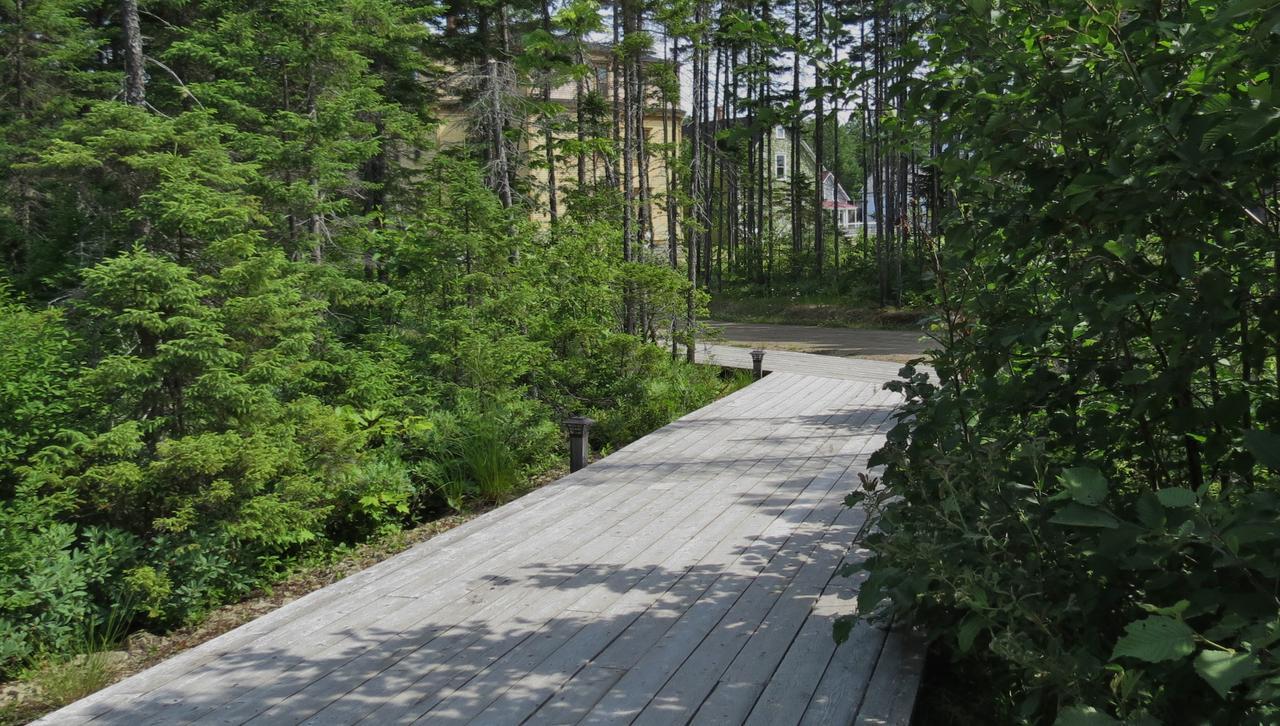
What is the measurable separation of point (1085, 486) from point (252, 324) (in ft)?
18.3

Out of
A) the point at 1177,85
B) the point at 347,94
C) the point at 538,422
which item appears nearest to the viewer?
the point at 1177,85

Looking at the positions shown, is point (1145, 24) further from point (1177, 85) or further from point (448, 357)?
point (448, 357)

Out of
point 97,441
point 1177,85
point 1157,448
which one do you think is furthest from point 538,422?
point 1177,85

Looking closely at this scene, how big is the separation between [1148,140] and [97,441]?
5.30 meters

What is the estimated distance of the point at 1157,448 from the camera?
254cm

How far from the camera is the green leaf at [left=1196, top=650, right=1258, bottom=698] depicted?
132 cm

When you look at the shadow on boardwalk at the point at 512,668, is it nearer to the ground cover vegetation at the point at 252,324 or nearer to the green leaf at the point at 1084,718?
the green leaf at the point at 1084,718

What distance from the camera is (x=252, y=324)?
19.4 feet

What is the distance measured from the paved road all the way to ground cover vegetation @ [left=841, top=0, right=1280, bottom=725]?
12809mm

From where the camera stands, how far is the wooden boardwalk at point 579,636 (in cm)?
290

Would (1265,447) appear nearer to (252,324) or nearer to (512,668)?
(512,668)

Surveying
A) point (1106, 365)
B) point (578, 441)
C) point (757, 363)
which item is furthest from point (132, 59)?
point (757, 363)

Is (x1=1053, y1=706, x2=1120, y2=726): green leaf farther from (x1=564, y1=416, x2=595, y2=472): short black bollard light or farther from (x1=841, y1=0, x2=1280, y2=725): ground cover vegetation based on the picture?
(x1=564, y1=416, x2=595, y2=472): short black bollard light

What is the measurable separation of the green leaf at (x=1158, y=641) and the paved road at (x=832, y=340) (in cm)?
1409
